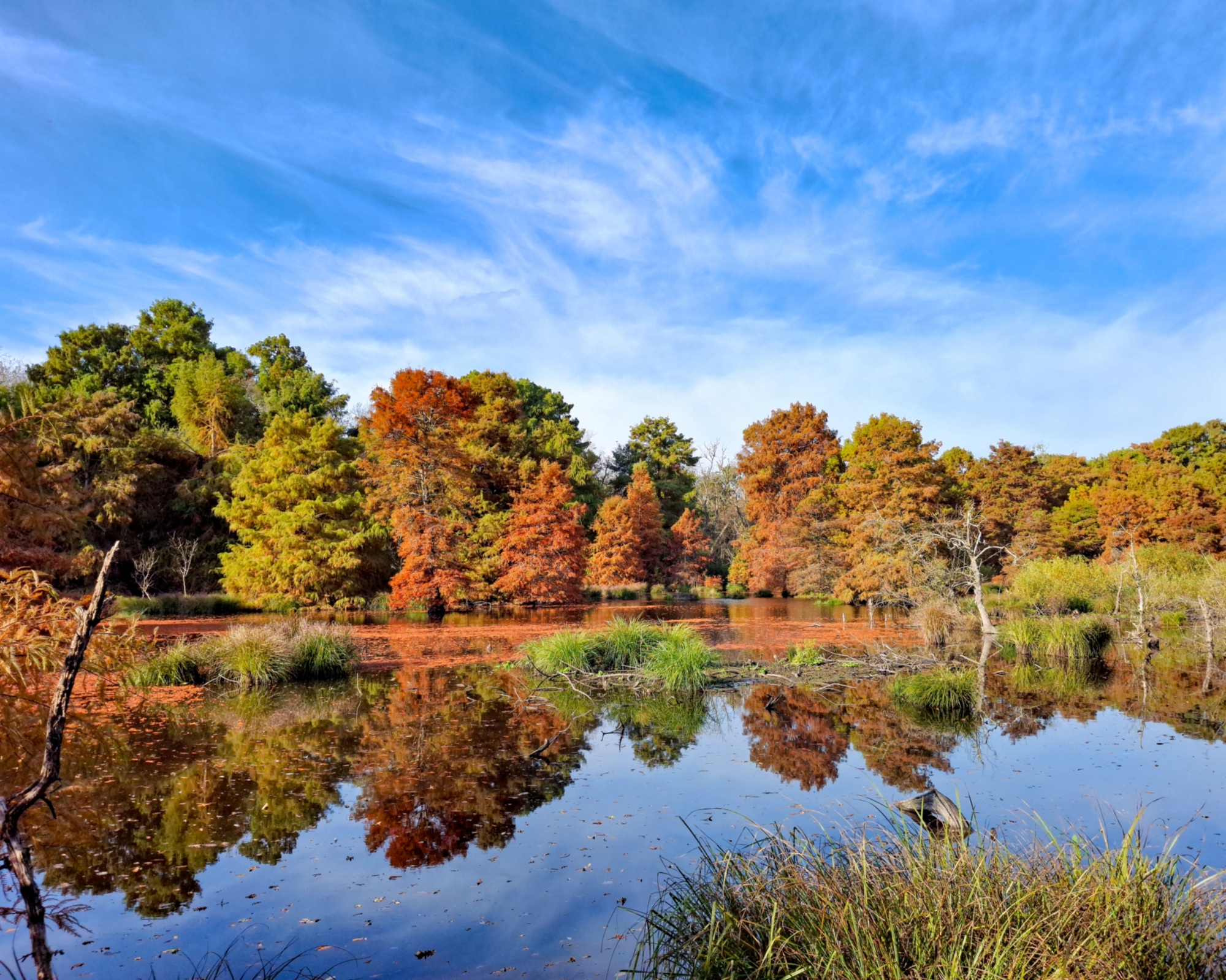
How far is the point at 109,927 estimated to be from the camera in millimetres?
4141

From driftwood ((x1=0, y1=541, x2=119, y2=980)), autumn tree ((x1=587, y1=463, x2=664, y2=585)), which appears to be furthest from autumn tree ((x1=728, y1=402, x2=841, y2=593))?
driftwood ((x1=0, y1=541, x2=119, y2=980))

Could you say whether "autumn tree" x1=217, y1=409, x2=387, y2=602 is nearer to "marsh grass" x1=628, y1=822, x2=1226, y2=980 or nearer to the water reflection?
the water reflection

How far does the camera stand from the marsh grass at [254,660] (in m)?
11.6

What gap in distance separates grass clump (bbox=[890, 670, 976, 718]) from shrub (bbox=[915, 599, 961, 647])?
4726 millimetres

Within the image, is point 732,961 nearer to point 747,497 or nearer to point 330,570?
point 330,570

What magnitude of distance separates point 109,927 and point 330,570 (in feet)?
78.4

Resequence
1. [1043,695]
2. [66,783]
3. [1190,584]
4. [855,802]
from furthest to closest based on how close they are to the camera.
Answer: [1190,584] → [1043,695] → [66,783] → [855,802]

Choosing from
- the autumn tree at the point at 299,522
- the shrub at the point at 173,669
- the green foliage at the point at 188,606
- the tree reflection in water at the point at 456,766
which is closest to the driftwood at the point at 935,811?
the tree reflection in water at the point at 456,766

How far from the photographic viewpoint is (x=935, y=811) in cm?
449

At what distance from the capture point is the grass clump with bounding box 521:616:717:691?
11.5 m

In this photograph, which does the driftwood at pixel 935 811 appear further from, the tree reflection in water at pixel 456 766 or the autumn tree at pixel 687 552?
the autumn tree at pixel 687 552

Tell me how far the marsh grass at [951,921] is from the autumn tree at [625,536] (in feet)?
101

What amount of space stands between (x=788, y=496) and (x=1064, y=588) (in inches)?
656

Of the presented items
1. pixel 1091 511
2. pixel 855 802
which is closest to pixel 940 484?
pixel 1091 511
